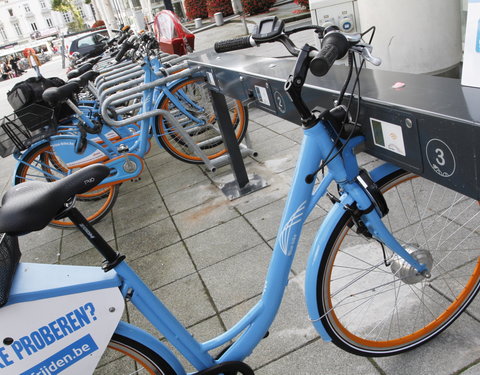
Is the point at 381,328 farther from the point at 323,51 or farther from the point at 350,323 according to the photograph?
the point at 323,51

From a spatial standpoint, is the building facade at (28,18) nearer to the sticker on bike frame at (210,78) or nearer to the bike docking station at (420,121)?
the sticker on bike frame at (210,78)

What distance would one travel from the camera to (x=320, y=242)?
5.43ft

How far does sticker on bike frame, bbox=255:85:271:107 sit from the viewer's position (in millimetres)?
2444

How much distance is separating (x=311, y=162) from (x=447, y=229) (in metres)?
1.40

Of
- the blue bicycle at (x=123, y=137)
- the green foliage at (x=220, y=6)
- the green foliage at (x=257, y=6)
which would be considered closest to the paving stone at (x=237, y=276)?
the blue bicycle at (x=123, y=137)

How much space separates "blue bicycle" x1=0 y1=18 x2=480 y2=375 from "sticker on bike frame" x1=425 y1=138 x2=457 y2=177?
23 cm

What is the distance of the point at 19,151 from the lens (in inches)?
160

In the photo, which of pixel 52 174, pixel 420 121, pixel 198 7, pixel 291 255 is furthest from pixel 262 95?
pixel 198 7

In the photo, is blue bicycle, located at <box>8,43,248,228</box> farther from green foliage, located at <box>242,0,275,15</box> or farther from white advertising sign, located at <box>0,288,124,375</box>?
green foliage, located at <box>242,0,275,15</box>

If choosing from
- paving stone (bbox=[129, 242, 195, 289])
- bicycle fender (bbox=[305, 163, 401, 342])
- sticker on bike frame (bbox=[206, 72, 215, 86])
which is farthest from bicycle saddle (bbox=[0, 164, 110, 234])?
sticker on bike frame (bbox=[206, 72, 215, 86])

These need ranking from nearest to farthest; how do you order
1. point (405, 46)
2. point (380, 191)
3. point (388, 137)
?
point (388, 137)
point (380, 191)
point (405, 46)

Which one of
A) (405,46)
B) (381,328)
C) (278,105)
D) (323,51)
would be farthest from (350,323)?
(405,46)

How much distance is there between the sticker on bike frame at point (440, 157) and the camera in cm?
136

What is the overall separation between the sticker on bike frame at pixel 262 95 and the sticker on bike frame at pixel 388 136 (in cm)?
94
